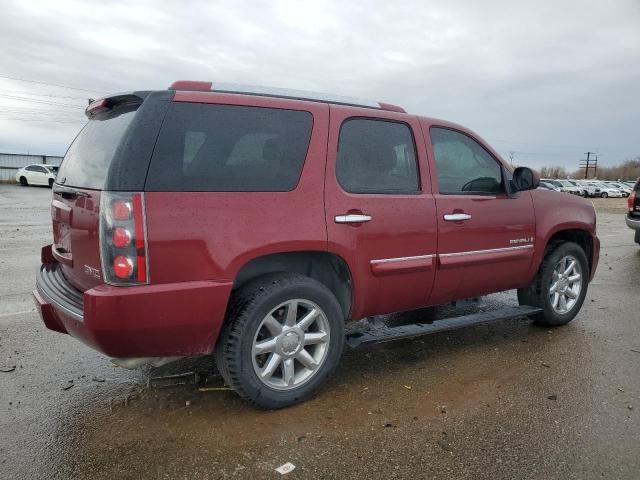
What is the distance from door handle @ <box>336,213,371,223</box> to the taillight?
4.04ft

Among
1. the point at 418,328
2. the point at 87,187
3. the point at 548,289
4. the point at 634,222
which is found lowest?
the point at 418,328

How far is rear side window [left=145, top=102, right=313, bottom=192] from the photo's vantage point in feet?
8.98

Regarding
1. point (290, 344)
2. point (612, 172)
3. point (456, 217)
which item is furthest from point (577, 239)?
point (612, 172)

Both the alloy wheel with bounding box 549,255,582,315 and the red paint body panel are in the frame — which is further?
the alloy wheel with bounding box 549,255,582,315

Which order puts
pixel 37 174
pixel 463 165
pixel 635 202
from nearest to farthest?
pixel 463 165, pixel 635 202, pixel 37 174

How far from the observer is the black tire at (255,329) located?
291 cm

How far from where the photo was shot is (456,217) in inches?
151

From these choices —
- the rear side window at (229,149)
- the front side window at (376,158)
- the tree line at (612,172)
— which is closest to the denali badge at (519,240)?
the front side window at (376,158)

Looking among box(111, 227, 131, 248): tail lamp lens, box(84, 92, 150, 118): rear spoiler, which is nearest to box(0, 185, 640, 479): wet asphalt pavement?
box(111, 227, 131, 248): tail lamp lens

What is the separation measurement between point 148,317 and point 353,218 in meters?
1.42

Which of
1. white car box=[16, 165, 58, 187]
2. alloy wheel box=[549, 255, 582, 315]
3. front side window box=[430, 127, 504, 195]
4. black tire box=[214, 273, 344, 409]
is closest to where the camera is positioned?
black tire box=[214, 273, 344, 409]

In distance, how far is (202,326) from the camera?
2801 mm

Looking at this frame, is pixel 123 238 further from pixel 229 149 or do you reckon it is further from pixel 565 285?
pixel 565 285

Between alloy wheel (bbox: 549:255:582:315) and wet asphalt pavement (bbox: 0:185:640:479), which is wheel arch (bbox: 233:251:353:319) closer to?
wet asphalt pavement (bbox: 0:185:640:479)
